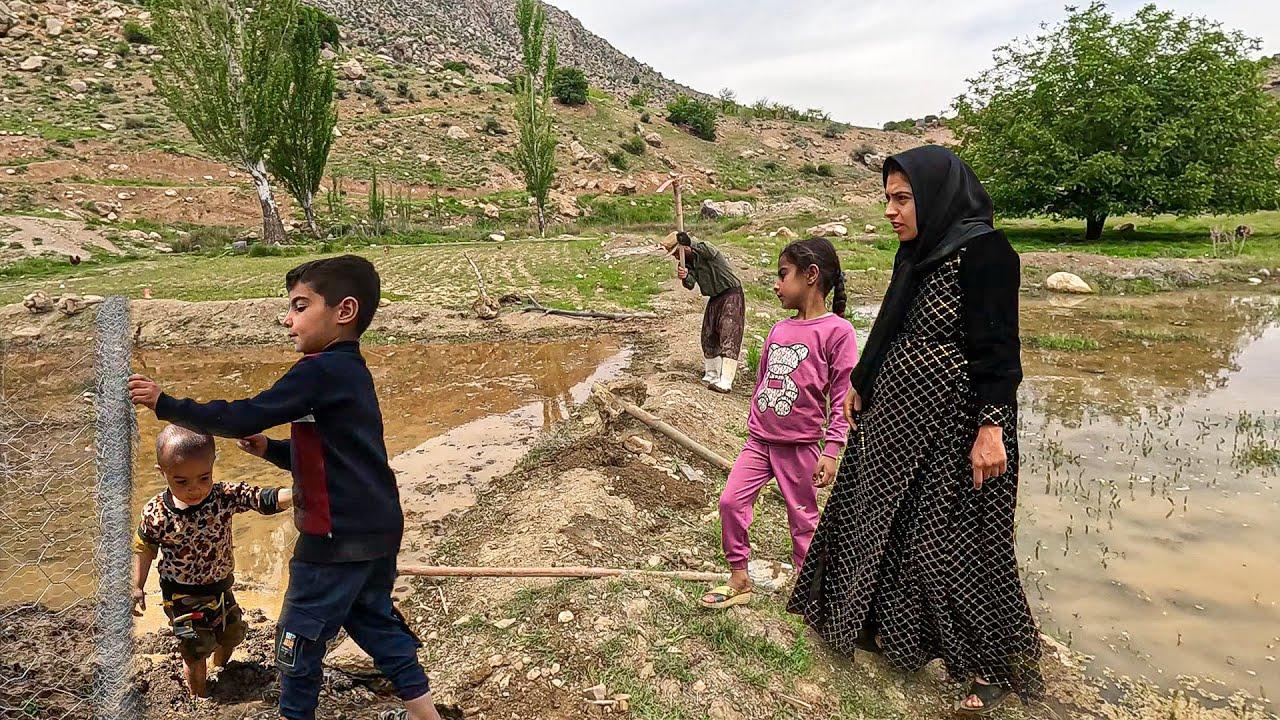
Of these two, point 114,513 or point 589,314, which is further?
point 589,314

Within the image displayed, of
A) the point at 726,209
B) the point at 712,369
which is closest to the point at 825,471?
the point at 712,369

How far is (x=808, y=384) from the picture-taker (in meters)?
2.88

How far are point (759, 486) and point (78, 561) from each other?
352 centimetres

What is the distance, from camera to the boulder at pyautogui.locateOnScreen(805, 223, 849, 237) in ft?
75.8

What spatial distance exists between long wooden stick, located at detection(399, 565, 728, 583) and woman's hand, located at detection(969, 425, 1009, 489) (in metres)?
1.31

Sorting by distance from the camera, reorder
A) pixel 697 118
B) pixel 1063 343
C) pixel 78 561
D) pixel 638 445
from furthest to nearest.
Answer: pixel 697 118, pixel 1063 343, pixel 638 445, pixel 78 561

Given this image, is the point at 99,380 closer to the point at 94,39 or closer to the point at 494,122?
the point at 494,122

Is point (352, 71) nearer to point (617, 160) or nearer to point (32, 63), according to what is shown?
point (32, 63)

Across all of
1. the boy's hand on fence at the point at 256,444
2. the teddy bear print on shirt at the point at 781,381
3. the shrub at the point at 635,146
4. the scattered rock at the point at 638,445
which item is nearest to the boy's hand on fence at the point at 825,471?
the teddy bear print on shirt at the point at 781,381

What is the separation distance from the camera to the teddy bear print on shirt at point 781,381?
289 cm

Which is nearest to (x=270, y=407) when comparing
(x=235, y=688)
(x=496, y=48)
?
(x=235, y=688)

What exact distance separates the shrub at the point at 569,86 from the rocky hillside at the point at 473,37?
16504mm

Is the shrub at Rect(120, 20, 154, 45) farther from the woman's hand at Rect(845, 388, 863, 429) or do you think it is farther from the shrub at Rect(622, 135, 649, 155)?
the woman's hand at Rect(845, 388, 863, 429)

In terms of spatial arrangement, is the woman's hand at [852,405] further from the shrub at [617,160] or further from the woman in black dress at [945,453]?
the shrub at [617,160]
